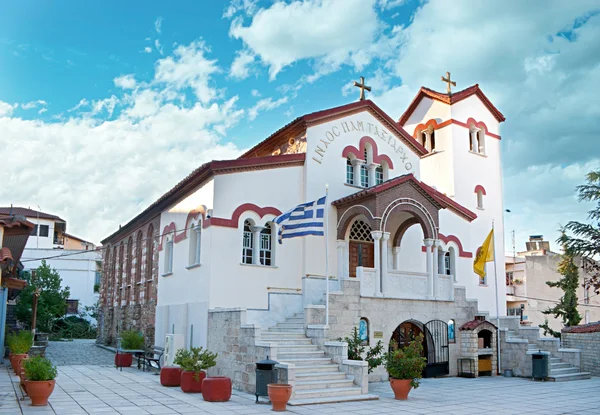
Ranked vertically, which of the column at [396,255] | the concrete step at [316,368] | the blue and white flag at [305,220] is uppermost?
the blue and white flag at [305,220]

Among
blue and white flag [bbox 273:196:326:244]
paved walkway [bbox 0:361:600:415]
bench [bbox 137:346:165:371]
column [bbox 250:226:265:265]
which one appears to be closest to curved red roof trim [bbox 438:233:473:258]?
paved walkway [bbox 0:361:600:415]

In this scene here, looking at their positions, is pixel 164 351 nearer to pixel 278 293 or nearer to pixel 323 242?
Result: pixel 278 293

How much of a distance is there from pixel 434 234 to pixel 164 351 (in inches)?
382

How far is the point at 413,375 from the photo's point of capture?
14.0 metres

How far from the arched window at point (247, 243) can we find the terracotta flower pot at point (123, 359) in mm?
6234

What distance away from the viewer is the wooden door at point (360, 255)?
19953mm

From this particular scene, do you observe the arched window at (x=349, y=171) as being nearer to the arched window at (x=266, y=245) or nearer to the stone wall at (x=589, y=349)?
the arched window at (x=266, y=245)

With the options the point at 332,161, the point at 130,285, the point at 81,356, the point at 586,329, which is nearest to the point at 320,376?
the point at 332,161

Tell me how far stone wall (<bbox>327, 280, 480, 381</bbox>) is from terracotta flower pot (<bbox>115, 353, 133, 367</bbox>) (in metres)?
8.45

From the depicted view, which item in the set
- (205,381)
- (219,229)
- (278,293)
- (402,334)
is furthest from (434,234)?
(205,381)

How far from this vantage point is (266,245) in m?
18.7

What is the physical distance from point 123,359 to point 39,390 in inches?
357

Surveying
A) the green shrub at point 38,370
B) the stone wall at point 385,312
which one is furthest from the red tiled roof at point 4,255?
the stone wall at point 385,312

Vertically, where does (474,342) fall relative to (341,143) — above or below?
below
